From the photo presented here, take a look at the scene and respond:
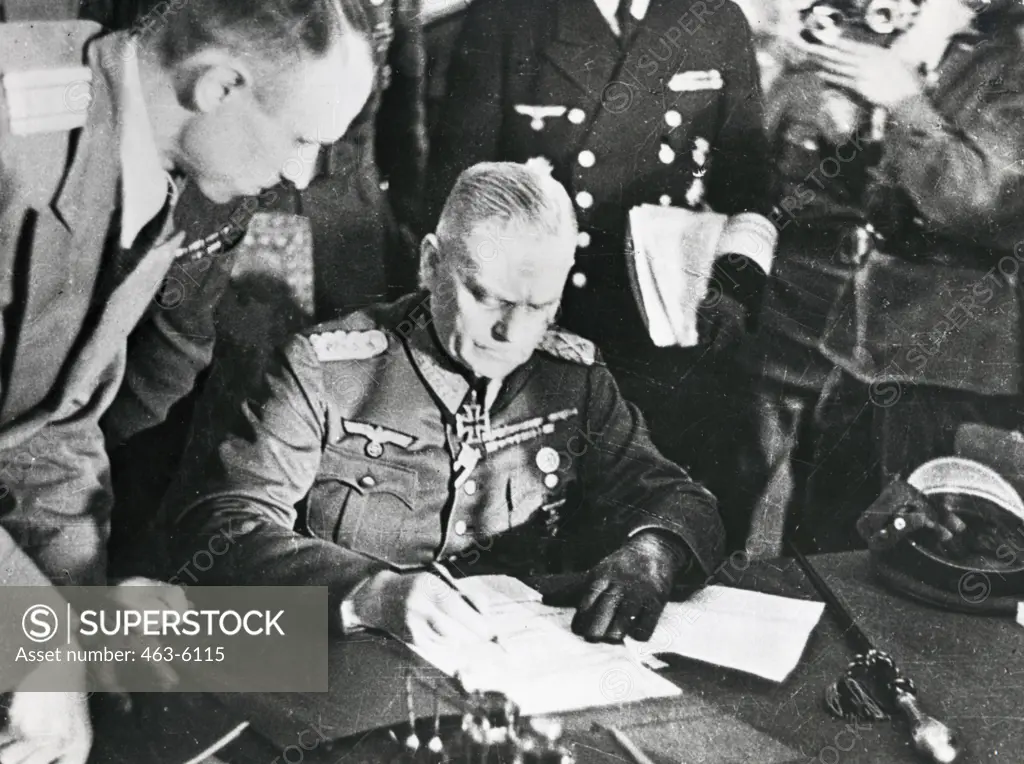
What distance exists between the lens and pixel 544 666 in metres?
2.79

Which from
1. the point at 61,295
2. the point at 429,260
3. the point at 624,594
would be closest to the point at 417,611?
the point at 624,594

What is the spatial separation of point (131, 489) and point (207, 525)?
0.27 metres

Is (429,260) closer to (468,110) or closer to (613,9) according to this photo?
(468,110)

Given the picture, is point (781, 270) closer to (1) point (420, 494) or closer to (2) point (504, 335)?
(2) point (504, 335)

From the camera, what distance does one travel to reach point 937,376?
2.90 meters

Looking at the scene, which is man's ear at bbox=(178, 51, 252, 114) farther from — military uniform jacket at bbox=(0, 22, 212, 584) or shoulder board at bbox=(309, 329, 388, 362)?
shoulder board at bbox=(309, 329, 388, 362)

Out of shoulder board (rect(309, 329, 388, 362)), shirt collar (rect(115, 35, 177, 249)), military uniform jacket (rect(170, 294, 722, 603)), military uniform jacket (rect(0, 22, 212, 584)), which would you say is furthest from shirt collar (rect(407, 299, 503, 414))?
shirt collar (rect(115, 35, 177, 249))

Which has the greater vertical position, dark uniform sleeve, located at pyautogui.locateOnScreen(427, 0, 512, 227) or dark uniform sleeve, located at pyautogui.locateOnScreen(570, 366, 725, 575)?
dark uniform sleeve, located at pyautogui.locateOnScreen(427, 0, 512, 227)

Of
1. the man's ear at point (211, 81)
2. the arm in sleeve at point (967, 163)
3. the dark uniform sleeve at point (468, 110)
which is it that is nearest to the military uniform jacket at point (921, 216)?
the arm in sleeve at point (967, 163)

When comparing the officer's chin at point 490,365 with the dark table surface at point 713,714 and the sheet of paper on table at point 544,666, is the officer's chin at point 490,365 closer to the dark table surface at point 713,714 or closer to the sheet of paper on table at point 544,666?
the sheet of paper on table at point 544,666

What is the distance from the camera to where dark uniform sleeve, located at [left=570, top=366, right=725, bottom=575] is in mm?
2848

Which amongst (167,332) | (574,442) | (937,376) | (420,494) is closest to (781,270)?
(937,376)

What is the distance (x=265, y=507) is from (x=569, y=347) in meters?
1.05

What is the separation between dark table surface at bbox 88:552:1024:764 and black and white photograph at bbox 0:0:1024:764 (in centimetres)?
1
